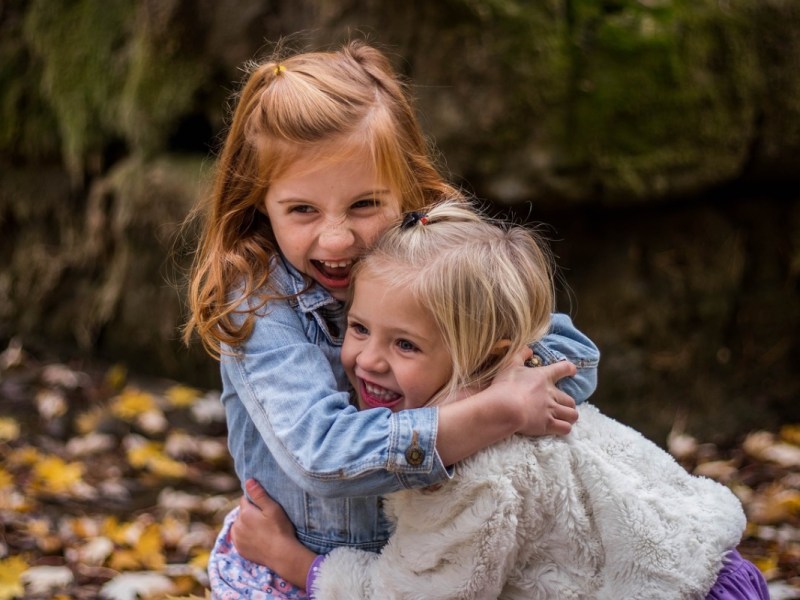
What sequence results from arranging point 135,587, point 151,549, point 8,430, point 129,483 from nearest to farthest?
point 135,587
point 151,549
point 129,483
point 8,430

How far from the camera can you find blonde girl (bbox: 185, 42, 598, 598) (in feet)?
6.43

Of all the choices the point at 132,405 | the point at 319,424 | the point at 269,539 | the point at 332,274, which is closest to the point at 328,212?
the point at 332,274

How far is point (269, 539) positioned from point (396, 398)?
18.1 inches

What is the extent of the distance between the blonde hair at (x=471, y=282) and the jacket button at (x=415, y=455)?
163 mm

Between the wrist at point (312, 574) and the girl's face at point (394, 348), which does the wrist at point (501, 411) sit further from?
the wrist at point (312, 574)

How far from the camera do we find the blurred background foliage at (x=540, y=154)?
3896mm

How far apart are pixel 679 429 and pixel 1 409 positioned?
10.2ft

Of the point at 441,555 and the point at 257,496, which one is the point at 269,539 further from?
the point at 441,555

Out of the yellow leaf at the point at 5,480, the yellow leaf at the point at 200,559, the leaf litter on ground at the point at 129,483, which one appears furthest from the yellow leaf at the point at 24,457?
the yellow leaf at the point at 200,559

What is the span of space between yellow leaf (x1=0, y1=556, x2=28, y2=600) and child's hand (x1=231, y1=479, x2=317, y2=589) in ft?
3.74

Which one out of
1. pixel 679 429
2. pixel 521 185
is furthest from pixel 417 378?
pixel 679 429

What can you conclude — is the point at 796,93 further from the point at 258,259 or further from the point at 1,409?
the point at 1,409

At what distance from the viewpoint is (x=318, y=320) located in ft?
7.29

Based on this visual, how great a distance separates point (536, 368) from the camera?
2123 mm
